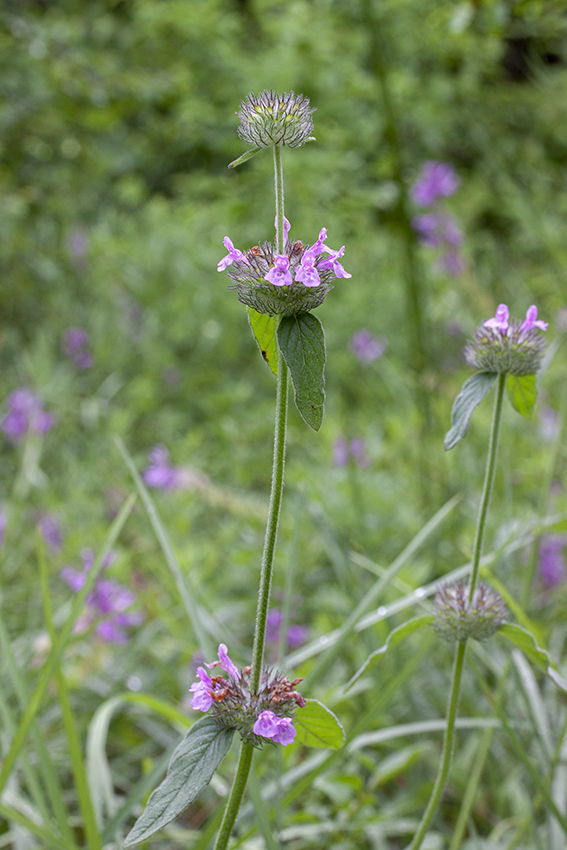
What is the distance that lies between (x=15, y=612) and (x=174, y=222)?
2325mm

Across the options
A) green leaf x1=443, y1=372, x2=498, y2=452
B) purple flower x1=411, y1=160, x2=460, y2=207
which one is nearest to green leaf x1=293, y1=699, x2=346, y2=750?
green leaf x1=443, y1=372, x2=498, y2=452

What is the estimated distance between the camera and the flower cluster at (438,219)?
2.41 metres

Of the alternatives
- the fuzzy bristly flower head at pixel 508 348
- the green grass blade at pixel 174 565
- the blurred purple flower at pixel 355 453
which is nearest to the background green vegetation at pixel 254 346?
the blurred purple flower at pixel 355 453

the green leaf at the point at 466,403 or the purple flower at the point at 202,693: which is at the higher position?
the green leaf at the point at 466,403

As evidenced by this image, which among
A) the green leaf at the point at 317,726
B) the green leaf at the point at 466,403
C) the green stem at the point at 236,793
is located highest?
the green leaf at the point at 466,403

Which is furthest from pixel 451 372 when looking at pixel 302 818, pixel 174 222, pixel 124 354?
pixel 302 818

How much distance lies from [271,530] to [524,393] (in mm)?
295

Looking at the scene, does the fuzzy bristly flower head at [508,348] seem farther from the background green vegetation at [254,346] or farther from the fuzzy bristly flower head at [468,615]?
the background green vegetation at [254,346]

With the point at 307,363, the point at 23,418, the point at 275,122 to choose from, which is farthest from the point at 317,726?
the point at 23,418

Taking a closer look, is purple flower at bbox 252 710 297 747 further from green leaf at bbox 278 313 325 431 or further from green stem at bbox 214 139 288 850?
green leaf at bbox 278 313 325 431

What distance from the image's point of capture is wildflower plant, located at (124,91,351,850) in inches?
20.0

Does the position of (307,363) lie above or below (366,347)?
below

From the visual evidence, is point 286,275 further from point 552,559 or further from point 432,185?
point 432,185

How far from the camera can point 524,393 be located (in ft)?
2.24
